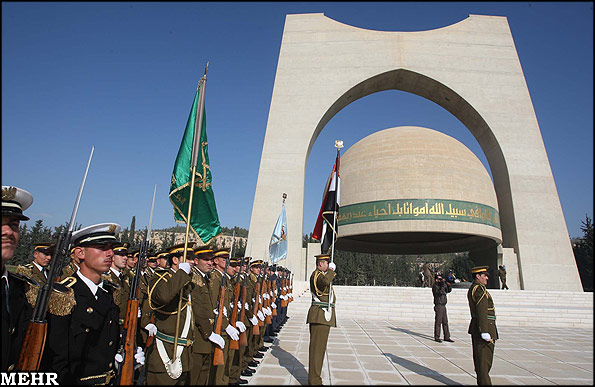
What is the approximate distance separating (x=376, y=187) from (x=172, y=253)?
16225 mm

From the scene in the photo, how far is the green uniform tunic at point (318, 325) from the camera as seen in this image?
12.1 ft

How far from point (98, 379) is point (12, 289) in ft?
2.78

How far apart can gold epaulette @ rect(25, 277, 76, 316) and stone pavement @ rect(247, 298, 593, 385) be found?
266cm

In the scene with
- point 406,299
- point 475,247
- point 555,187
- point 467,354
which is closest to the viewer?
point 467,354

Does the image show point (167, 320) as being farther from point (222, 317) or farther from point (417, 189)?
point (417, 189)

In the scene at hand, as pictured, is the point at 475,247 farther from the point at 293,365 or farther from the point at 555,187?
the point at 293,365

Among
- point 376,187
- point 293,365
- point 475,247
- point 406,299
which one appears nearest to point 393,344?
point 293,365

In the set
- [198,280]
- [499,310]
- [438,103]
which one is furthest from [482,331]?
[438,103]

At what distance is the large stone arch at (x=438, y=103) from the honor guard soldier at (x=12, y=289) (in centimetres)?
1412

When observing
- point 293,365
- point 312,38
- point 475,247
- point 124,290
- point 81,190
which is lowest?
point 293,365

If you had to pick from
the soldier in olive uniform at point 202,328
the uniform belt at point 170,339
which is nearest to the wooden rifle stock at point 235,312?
the soldier in olive uniform at point 202,328

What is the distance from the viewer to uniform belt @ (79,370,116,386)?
2222 millimetres

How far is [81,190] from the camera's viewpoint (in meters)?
2.01

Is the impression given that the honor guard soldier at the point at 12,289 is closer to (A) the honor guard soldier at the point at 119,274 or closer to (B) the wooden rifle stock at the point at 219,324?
(B) the wooden rifle stock at the point at 219,324
